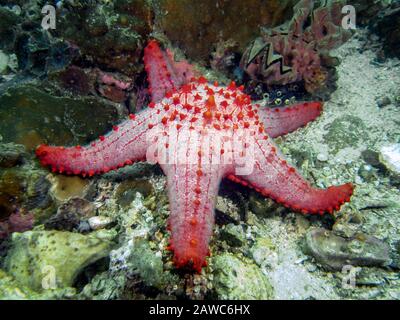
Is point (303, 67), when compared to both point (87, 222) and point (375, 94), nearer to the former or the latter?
point (375, 94)

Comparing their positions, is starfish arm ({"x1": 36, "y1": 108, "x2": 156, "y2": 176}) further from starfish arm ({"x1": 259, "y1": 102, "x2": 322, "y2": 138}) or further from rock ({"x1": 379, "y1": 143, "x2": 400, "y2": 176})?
rock ({"x1": 379, "y1": 143, "x2": 400, "y2": 176})

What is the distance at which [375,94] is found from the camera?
5.44m

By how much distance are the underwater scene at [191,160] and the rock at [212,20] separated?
23 millimetres

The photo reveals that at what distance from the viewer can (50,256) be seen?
119 inches

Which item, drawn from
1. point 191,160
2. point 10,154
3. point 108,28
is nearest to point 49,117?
point 10,154

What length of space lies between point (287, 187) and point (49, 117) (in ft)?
10.8

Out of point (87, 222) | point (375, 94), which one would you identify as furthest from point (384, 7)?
point (87, 222)

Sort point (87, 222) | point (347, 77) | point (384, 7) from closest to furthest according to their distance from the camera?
point (87, 222) → point (347, 77) → point (384, 7)

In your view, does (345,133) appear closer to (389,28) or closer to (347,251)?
(347,251)

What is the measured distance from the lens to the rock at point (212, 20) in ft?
15.2

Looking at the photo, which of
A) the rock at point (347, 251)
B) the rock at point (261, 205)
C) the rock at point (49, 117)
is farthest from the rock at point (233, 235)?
the rock at point (49, 117)

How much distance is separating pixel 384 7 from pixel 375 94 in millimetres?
2959

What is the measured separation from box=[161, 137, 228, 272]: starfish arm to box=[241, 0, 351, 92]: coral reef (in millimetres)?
2387
